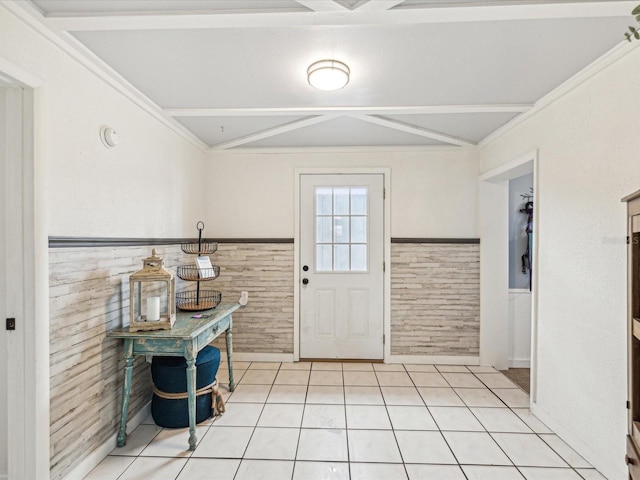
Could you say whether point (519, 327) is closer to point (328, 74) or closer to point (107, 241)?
point (328, 74)

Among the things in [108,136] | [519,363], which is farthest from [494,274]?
[108,136]

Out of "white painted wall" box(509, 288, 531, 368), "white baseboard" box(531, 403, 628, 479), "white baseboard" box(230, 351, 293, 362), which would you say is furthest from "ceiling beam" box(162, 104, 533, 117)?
"white baseboard" box(230, 351, 293, 362)

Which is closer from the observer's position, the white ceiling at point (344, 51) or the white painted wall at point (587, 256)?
the white ceiling at point (344, 51)

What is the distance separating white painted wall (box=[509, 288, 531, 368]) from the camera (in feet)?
11.6

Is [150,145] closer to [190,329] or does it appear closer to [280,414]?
[190,329]

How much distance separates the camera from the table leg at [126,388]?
206cm

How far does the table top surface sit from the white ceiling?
1.54 metres

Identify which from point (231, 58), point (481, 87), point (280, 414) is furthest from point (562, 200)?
point (280, 414)

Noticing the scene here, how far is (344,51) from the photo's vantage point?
70.4 inches

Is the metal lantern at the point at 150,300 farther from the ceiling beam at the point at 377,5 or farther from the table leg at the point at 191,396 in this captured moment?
the ceiling beam at the point at 377,5

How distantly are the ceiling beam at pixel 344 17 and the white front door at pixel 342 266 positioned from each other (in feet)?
6.93

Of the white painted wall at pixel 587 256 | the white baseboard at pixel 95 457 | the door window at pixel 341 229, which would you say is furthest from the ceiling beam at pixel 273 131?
the white baseboard at pixel 95 457

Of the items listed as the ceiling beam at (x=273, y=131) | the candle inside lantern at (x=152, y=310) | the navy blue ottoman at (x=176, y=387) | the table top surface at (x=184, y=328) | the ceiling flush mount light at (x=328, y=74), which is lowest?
the navy blue ottoman at (x=176, y=387)

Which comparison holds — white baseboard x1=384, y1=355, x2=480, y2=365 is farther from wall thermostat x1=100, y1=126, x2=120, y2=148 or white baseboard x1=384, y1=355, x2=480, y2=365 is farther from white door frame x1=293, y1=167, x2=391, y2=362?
wall thermostat x1=100, y1=126, x2=120, y2=148
